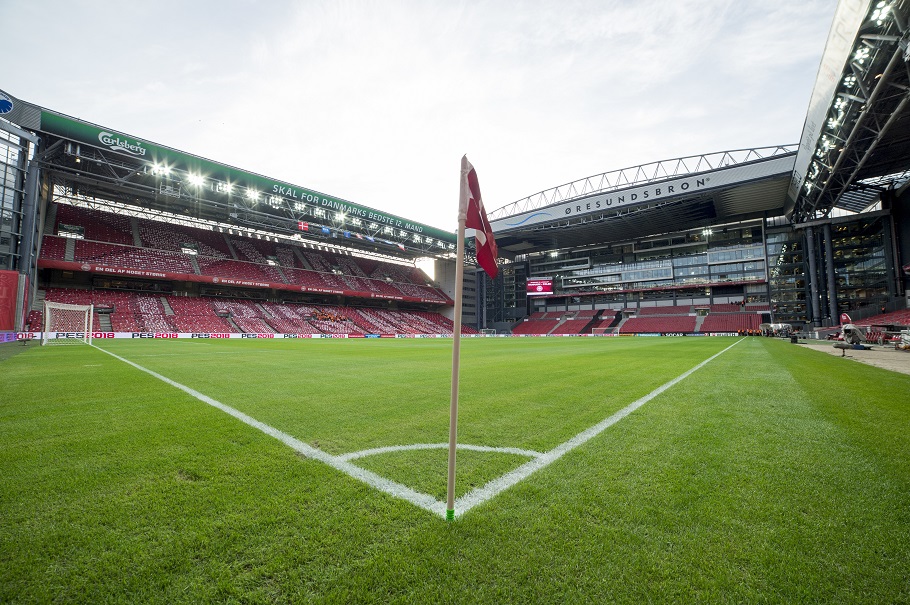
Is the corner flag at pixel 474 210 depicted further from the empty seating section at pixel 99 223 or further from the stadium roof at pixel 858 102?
the empty seating section at pixel 99 223

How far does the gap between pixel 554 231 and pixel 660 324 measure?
21.5m

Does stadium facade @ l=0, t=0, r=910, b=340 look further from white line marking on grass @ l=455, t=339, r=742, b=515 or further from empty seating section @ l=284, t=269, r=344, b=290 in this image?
white line marking on grass @ l=455, t=339, r=742, b=515

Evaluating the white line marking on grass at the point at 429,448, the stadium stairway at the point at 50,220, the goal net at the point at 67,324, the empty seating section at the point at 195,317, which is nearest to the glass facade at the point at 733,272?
the white line marking on grass at the point at 429,448

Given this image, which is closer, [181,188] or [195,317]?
[181,188]

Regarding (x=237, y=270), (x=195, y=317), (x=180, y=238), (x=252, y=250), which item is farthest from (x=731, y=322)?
(x=180, y=238)

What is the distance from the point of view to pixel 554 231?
55500 mm

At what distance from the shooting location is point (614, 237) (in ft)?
198

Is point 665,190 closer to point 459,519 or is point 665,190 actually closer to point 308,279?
point 308,279

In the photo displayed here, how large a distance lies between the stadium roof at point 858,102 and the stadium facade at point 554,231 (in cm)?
9

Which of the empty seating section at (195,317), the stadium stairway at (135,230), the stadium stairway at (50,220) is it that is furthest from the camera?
the stadium stairway at (135,230)

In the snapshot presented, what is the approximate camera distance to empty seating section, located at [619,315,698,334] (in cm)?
5366

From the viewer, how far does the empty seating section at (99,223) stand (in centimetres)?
3256

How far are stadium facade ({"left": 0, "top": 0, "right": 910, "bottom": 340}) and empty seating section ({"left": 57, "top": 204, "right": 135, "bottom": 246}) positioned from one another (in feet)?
0.54

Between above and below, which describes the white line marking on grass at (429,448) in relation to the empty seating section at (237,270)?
below
